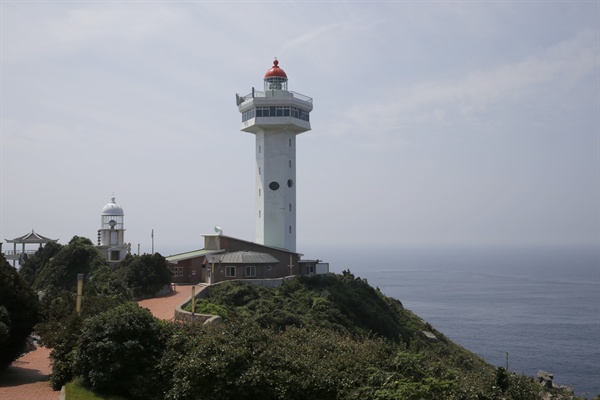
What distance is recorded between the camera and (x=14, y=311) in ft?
60.6

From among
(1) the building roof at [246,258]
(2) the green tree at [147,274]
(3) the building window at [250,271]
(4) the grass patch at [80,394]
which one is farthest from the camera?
(3) the building window at [250,271]

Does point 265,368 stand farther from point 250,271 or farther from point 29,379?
point 250,271

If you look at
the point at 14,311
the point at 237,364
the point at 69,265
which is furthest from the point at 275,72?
the point at 237,364

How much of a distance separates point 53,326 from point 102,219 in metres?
30.1

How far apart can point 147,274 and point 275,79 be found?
1792 centimetres

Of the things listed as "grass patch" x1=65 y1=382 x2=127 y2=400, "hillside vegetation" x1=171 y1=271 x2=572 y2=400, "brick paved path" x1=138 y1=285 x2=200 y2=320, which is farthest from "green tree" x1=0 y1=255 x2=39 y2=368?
"brick paved path" x1=138 y1=285 x2=200 y2=320

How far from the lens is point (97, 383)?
14883 mm

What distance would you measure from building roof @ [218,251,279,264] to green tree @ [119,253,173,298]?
137 inches

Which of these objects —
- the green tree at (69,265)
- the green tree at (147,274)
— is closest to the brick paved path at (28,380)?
the green tree at (147,274)

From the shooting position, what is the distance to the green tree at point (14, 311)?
717 inches

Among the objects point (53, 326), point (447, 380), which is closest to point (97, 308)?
point (53, 326)

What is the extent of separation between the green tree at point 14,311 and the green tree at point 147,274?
49.0 feet

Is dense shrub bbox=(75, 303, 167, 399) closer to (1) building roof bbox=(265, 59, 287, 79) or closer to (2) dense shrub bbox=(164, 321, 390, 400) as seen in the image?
(2) dense shrub bbox=(164, 321, 390, 400)

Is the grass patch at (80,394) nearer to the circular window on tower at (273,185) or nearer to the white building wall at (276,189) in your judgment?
the white building wall at (276,189)
